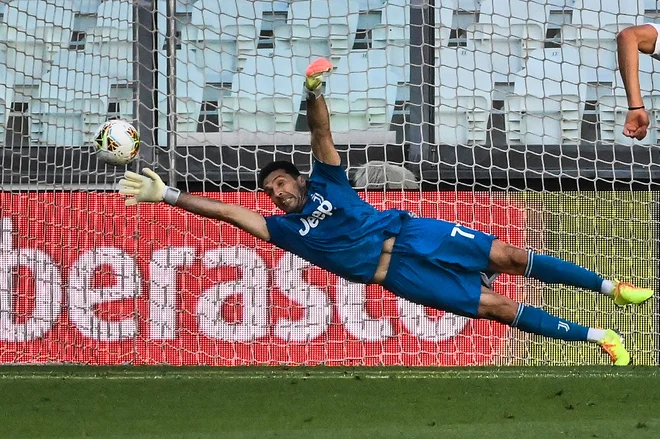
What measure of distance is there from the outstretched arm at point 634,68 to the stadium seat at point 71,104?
564cm

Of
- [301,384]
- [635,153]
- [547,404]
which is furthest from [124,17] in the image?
[547,404]

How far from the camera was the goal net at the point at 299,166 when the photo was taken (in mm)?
8945

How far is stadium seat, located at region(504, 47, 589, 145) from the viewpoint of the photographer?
9.09 metres

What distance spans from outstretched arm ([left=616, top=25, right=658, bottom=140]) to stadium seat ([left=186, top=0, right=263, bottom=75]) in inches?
208

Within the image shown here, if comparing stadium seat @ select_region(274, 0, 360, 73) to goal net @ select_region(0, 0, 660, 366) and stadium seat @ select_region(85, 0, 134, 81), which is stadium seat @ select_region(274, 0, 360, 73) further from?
stadium seat @ select_region(85, 0, 134, 81)

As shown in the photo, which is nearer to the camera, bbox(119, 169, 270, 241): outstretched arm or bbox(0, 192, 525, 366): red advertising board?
bbox(119, 169, 270, 241): outstretched arm

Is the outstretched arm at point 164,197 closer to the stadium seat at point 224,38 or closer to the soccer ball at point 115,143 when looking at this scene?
the soccer ball at point 115,143

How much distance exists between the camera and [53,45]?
9.21 metres

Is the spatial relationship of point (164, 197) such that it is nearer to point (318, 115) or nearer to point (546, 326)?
point (318, 115)

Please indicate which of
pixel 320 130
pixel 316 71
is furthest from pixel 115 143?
pixel 316 71

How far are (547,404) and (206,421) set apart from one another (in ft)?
6.07

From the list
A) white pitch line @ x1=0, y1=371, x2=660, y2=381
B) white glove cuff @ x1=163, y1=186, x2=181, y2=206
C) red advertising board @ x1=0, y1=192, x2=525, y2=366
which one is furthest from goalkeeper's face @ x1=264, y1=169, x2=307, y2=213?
red advertising board @ x1=0, y1=192, x2=525, y2=366

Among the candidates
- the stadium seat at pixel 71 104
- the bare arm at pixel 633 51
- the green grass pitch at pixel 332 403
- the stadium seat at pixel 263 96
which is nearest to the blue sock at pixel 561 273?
the green grass pitch at pixel 332 403

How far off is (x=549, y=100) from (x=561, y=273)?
327 cm
